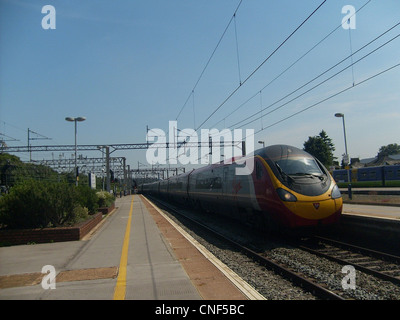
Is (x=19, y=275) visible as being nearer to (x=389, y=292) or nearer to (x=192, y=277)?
(x=192, y=277)

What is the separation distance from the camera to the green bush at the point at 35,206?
35.0ft

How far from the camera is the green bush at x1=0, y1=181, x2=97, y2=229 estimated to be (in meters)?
10.7

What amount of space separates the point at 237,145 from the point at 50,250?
28508mm

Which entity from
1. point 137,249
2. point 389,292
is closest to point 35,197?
point 137,249

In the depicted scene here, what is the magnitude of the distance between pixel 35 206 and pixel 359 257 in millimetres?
9183

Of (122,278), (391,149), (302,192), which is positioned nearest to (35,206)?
(122,278)

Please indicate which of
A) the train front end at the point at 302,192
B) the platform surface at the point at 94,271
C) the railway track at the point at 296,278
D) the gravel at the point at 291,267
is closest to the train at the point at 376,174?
the train front end at the point at 302,192

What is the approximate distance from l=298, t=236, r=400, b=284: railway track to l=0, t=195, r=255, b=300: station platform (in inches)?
118

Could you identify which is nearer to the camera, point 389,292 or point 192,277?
point 389,292

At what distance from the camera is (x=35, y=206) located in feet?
34.9

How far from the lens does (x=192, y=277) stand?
6.27 m

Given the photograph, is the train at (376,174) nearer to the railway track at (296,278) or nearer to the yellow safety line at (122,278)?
the railway track at (296,278)

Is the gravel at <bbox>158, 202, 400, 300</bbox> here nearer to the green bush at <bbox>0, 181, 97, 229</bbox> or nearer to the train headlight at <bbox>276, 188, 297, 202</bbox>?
the train headlight at <bbox>276, 188, 297, 202</bbox>

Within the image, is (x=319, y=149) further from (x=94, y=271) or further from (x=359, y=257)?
(x=94, y=271)
